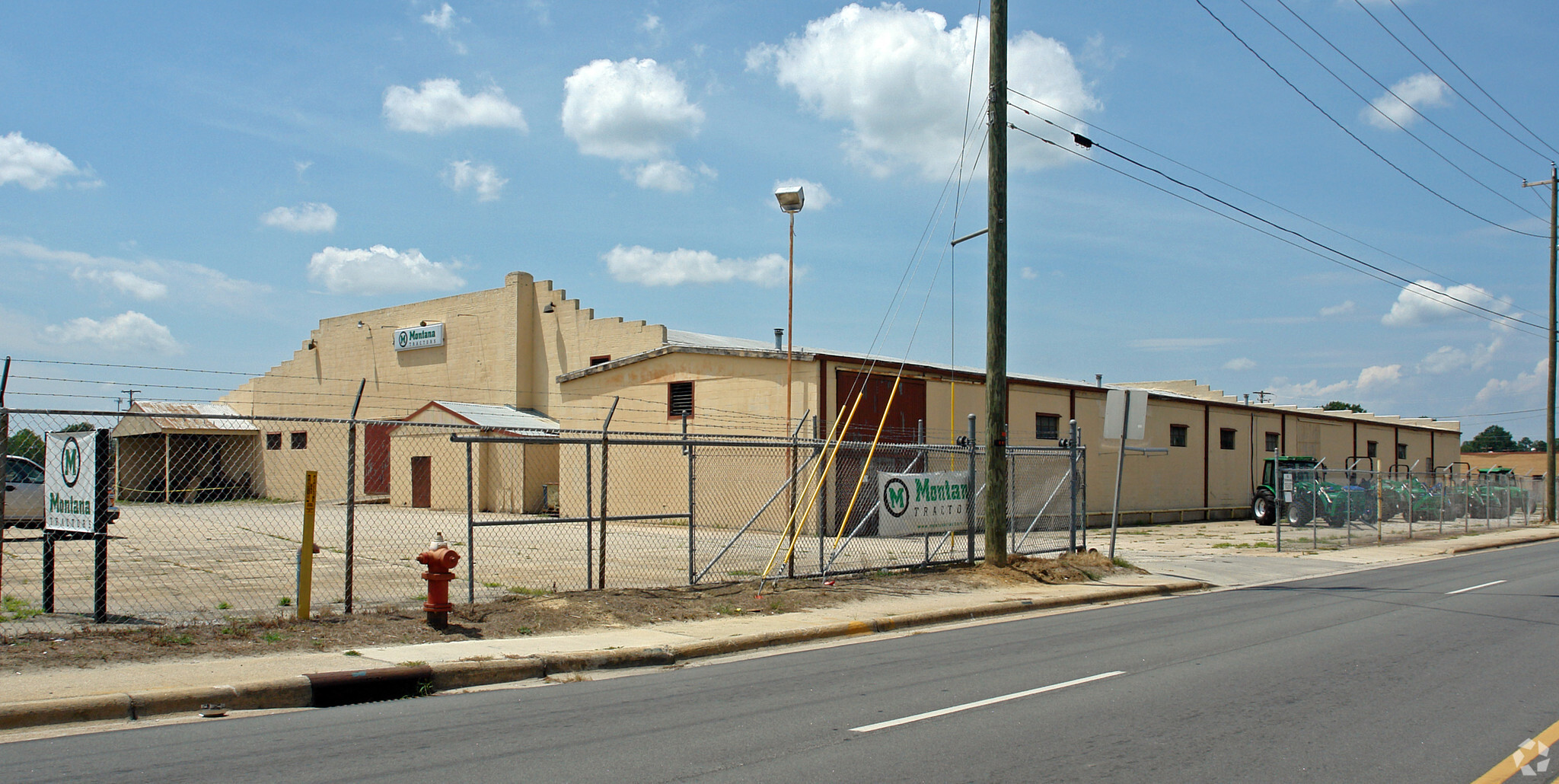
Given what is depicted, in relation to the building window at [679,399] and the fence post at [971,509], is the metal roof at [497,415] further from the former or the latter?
the fence post at [971,509]

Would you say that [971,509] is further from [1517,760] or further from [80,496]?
[80,496]

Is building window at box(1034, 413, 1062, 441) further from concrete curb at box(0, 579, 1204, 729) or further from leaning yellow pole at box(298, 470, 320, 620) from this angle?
leaning yellow pole at box(298, 470, 320, 620)

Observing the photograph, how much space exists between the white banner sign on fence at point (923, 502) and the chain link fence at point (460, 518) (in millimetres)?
185

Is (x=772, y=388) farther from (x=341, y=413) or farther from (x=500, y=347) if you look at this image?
(x=341, y=413)

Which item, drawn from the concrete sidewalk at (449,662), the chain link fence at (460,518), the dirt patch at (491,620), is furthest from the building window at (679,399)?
the concrete sidewalk at (449,662)

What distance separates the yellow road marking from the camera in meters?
5.55

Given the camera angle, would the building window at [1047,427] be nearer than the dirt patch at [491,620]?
No

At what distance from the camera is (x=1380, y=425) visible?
50.2 m

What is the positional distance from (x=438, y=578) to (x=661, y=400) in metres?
19.5

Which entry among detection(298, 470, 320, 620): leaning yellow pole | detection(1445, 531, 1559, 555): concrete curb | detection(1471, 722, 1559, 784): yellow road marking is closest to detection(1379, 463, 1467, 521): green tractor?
detection(1445, 531, 1559, 555): concrete curb

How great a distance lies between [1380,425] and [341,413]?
5107cm

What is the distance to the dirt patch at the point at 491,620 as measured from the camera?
8.31 meters

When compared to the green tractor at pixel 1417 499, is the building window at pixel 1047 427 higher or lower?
higher

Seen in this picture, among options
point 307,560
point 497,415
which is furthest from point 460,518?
point 307,560
